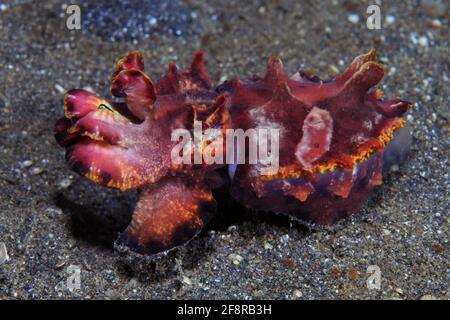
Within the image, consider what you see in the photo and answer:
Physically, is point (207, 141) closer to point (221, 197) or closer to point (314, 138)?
point (314, 138)

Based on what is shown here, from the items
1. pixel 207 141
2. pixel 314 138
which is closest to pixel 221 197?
pixel 207 141

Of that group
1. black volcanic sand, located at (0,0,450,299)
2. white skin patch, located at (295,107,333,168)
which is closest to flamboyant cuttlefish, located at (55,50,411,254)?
white skin patch, located at (295,107,333,168)

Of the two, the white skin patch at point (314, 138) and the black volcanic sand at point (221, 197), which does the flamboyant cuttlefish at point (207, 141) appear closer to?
the white skin patch at point (314, 138)

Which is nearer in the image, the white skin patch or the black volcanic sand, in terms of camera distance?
the white skin patch

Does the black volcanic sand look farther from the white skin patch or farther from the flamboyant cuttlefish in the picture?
the white skin patch

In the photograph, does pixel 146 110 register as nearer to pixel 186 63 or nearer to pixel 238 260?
pixel 238 260
